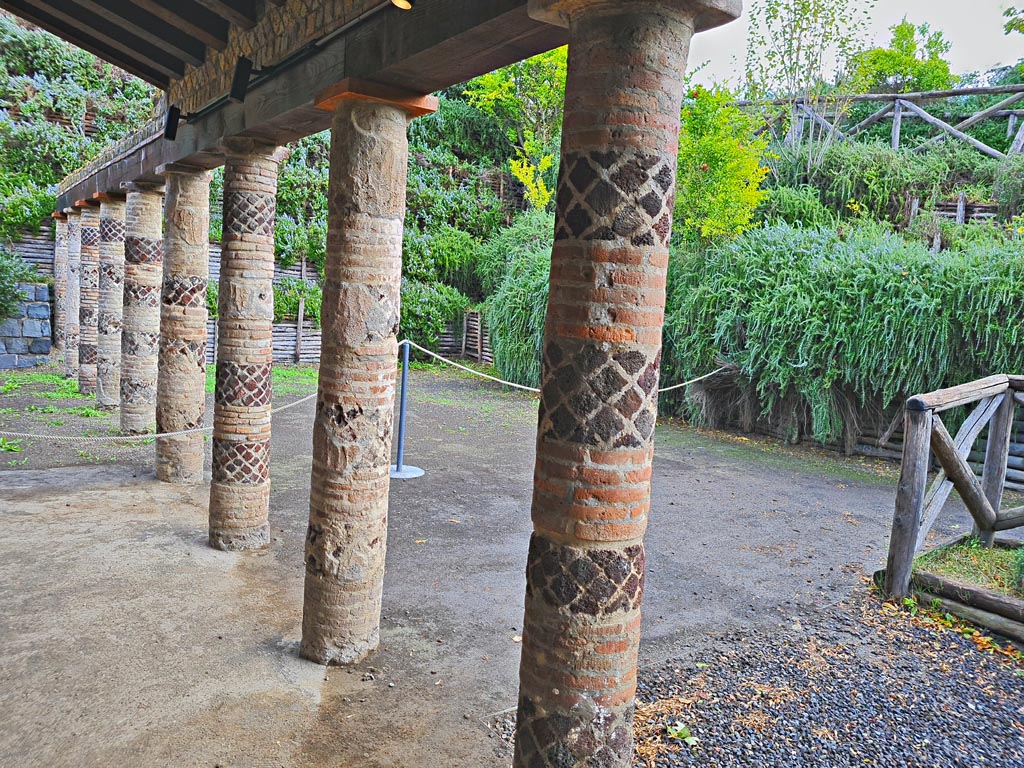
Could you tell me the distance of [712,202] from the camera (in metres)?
12.5

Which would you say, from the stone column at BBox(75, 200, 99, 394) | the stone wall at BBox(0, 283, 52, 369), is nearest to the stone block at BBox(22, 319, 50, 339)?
the stone wall at BBox(0, 283, 52, 369)

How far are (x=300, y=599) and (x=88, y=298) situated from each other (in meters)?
9.40

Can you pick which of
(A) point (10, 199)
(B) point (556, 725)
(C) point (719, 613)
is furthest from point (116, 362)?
(B) point (556, 725)

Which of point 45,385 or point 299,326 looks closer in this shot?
point 45,385

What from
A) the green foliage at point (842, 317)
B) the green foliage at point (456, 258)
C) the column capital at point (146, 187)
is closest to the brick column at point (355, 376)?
the column capital at point (146, 187)

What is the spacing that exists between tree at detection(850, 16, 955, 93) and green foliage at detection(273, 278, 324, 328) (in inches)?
546

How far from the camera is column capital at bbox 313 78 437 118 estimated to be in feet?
12.7

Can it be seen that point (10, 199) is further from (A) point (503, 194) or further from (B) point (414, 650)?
(B) point (414, 650)

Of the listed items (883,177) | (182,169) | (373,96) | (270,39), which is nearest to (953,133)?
(883,177)

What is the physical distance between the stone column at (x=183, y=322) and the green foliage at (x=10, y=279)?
31.1ft

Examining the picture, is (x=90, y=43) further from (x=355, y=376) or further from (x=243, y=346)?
(x=355, y=376)

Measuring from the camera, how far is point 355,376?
13.6 ft

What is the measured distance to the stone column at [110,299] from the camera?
432 inches

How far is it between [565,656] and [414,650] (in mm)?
2041
